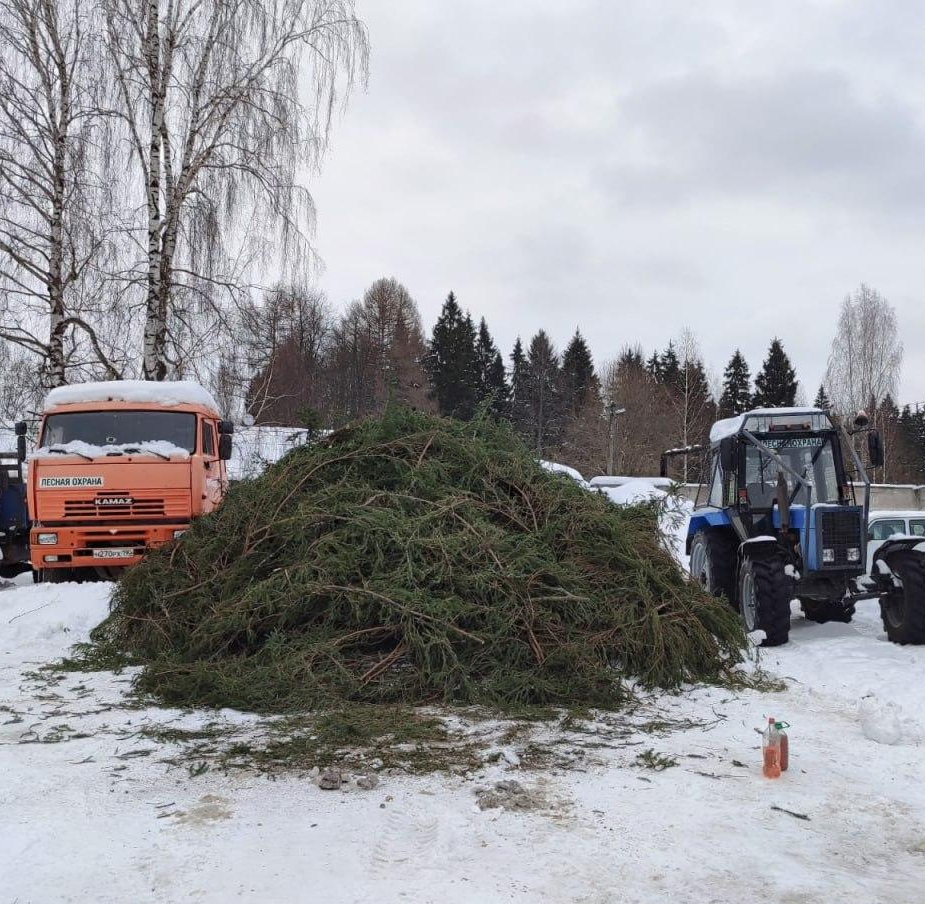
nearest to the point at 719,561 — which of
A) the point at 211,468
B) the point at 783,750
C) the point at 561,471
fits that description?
the point at 561,471

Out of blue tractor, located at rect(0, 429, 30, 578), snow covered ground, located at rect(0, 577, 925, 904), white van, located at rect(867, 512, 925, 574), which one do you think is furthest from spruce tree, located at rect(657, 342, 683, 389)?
snow covered ground, located at rect(0, 577, 925, 904)

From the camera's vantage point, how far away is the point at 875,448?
820cm

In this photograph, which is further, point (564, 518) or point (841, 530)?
point (841, 530)

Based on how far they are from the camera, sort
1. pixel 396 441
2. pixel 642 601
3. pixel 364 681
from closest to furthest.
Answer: pixel 364 681 → pixel 642 601 → pixel 396 441

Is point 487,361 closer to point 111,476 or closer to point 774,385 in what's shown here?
point 774,385

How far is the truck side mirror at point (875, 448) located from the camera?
811 centimetres

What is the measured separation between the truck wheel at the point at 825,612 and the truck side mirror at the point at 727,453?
1.77m

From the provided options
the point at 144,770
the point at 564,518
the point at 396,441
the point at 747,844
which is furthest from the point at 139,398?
the point at 747,844

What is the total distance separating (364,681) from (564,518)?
7.96ft

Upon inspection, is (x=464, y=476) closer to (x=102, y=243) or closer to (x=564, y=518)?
(x=564, y=518)

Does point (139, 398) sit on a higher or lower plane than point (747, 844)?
higher

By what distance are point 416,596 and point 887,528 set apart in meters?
14.4

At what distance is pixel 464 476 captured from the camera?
7832mm

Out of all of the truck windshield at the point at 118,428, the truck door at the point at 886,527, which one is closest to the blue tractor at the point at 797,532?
the truck windshield at the point at 118,428
